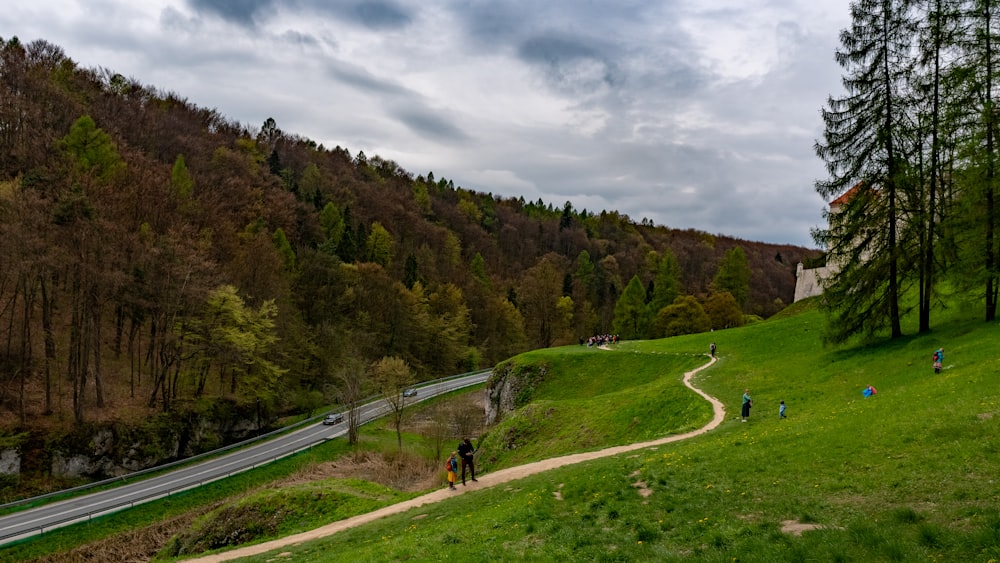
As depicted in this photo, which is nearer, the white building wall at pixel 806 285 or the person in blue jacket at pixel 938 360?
the person in blue jacket at pixel 938 360

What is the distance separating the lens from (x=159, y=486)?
40.8 meters

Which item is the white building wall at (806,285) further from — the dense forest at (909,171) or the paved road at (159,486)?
the paved road at (159,486)

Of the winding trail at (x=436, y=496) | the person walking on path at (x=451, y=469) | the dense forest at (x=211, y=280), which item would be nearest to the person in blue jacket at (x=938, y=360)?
the winding trail at (x=436, y=496)

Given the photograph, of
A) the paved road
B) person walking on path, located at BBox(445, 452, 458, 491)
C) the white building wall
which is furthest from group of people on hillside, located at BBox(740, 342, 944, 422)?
the white building wall

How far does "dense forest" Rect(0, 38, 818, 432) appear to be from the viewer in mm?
44250

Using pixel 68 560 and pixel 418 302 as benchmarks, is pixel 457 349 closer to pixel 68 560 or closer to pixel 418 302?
pixel 418 302

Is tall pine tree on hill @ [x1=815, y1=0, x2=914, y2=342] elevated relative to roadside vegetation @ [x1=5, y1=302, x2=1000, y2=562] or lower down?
elevated

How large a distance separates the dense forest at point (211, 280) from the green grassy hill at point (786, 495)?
39.0 metres

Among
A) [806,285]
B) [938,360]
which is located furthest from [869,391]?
[806,285]

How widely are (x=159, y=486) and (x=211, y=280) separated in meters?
19.4

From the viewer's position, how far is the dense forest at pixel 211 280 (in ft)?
145

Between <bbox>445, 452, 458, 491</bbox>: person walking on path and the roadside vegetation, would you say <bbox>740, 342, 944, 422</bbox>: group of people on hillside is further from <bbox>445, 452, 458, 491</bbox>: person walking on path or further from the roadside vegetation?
Result: <bbox>445, 452, 458, 491</bbox>: person walking on path

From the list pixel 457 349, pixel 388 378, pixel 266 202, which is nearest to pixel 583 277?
pixel 457 349

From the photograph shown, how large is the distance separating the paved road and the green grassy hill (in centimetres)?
2621
